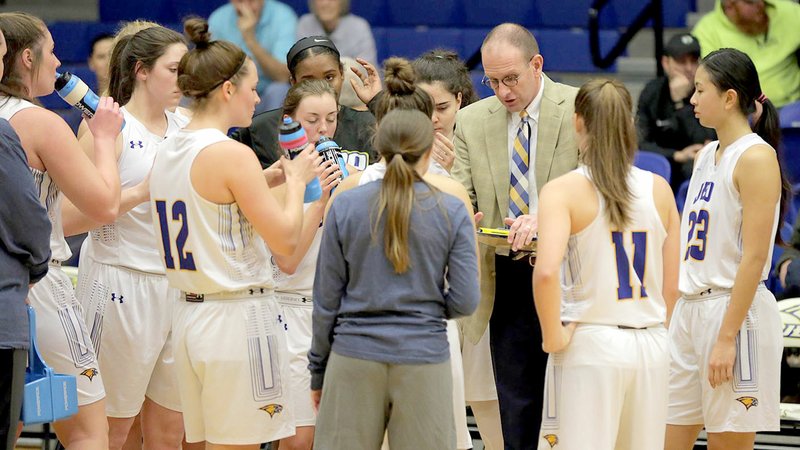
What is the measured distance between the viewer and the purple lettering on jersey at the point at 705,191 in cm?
422

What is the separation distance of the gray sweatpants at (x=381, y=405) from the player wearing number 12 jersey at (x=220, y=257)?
0.36m

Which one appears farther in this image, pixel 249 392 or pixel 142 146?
pixel 142 146

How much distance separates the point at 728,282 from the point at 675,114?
3.78 m

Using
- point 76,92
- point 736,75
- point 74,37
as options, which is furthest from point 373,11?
point 736,75

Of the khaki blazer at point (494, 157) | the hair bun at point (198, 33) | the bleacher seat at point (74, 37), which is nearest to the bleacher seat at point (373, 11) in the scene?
the bleacher seat at point (74, 37)

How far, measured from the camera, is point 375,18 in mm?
10406

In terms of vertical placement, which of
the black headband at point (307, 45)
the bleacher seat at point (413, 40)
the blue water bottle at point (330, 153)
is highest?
the bleacher seat at point (413, 40)

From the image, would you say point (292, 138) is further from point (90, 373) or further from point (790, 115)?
point (790, 115)

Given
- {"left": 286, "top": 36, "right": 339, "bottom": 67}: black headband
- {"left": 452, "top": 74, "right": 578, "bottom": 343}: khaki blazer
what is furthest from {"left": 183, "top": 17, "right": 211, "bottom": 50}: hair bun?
{"left": 452, "top": 74, "right": 578, "bottom": 343}: khaki blazer

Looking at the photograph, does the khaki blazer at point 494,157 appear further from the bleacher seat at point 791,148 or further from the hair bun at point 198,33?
the bleacher seat at point 791,148

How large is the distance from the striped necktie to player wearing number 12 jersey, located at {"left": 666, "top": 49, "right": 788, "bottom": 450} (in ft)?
1.97

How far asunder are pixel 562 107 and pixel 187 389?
175cm

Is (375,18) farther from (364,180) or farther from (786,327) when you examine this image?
(364,180)

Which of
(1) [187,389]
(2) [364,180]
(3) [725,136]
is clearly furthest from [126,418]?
(3) [725,136]
